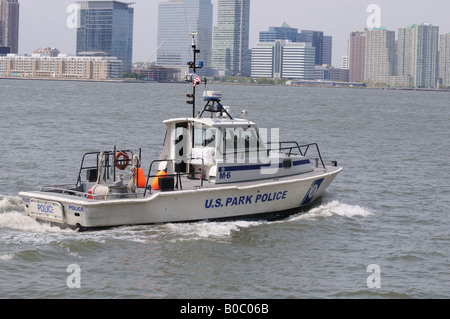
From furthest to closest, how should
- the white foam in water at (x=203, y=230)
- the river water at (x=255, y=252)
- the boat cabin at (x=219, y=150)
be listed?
the boat cabin at (x=219, y=150) → the white foam in water at (x=203, y=230) → the river water at (x=255, y=252)

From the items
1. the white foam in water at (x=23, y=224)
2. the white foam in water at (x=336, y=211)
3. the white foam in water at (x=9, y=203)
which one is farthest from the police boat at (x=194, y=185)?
the white foam in water at (x=9, y=203)

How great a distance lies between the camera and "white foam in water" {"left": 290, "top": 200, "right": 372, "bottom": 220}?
2083 cm

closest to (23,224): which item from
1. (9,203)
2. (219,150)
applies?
(9,203)

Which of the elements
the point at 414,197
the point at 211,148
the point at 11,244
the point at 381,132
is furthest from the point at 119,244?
the point at 381,132

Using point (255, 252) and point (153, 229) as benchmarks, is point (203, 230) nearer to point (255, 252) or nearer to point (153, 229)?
point (153, 229)

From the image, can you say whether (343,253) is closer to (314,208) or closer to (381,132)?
(314,208)

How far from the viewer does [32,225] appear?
690 inches

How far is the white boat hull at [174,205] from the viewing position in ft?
55.3

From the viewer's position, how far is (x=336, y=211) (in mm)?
21500

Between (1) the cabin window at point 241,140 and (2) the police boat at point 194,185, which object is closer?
(2) the police boat at point 194,185

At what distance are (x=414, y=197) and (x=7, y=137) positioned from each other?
22.7m

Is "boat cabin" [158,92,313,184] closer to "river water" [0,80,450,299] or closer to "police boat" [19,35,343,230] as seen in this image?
"police boat" [19,35,343,230]

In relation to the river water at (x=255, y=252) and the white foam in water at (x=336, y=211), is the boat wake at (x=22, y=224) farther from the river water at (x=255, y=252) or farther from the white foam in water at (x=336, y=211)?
→ the white foam in water at (x=336, y=211)

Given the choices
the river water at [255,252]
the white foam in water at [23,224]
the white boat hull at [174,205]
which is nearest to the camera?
the river water at [255,252]
